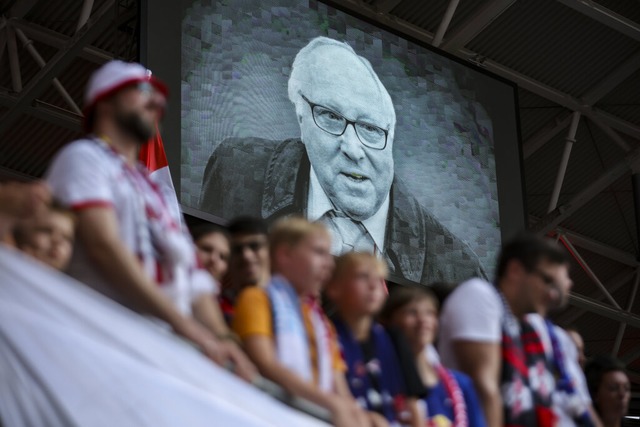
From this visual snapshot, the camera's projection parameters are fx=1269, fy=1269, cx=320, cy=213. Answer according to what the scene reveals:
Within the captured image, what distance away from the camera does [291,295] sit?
3453mm

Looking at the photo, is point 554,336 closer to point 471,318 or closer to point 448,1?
point 471,318

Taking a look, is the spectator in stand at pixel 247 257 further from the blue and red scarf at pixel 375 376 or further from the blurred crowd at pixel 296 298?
the blue and red scarf at pixel 375 376

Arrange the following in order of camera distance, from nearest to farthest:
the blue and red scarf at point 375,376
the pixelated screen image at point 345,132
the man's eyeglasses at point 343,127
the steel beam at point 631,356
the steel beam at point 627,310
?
1. the blue and red scarf at point 375,376
2. the pixelated screen image at point 345,132
3. the man's eyeglasses at point 343,127
4. the steel beam at point 627,310
5. the steel beam at point 631,356

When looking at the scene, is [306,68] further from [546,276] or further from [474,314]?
[474,314]

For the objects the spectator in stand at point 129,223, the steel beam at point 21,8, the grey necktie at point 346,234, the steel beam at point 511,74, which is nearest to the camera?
the spectator in stand at point 129,223

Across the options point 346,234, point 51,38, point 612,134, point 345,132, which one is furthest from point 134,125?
point 612,134

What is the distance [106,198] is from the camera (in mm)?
3076

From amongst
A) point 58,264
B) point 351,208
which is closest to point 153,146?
point 351,208

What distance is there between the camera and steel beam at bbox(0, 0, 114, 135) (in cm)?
1085

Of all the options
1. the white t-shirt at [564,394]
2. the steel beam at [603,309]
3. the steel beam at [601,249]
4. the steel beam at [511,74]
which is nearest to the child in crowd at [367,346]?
the white t-shirt at [564,394]

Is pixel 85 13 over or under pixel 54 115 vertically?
over

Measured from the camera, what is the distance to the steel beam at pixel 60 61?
1085 cm

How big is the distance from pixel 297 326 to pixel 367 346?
0.34 meters

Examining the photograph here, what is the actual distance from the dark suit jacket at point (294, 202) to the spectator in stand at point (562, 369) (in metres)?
4.00
